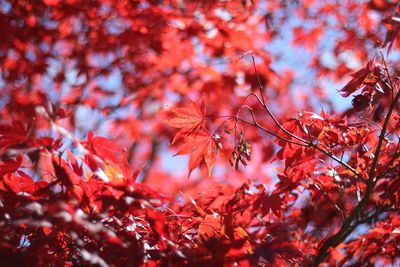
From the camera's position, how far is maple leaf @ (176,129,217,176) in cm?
189

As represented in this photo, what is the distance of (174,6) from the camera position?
193 inches

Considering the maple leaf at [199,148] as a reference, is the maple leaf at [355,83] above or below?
above

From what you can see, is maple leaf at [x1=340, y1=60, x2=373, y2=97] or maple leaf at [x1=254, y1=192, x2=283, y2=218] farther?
maple leaf at [x1=254, y1=192, x2=283, y2=218]

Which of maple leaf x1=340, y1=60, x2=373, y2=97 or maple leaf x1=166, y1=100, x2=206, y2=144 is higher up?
maple leaf x1=340, y1=60, x2=373, y2=97

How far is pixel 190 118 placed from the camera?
1.87 metres

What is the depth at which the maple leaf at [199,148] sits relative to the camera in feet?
6.20

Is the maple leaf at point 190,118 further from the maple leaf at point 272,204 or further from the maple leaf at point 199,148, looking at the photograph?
the maple leaf at point 272,204

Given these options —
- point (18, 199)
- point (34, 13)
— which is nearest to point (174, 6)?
point (34, 13)

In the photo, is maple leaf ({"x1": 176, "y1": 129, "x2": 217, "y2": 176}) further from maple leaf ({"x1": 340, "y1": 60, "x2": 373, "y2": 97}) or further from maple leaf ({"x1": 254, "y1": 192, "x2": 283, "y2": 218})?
maple leaf ({"x1": 340, "y1": 60, "x2": 373, "y2": 97})

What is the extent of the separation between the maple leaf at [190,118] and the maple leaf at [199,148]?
0.03 m

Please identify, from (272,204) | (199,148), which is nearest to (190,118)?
(199,148)

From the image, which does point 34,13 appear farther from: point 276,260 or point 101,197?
point 276,260

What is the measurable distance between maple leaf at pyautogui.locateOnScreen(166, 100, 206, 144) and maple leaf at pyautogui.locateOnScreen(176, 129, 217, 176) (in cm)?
3

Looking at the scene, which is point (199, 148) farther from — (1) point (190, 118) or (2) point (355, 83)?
(2) point (355, 83)
